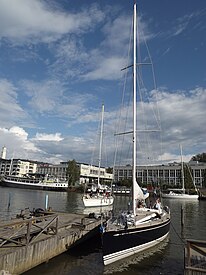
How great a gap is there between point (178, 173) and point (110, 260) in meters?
151

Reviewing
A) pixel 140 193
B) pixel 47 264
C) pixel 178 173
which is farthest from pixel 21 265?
pixel 178 173

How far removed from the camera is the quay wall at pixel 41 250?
13273 millimetres

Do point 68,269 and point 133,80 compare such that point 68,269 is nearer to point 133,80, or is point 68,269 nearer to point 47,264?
point 47,264

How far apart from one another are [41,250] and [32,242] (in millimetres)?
1075

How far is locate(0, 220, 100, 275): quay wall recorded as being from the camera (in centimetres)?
1327

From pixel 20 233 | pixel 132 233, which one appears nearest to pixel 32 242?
pixel 20 233

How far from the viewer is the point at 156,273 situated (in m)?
16.4

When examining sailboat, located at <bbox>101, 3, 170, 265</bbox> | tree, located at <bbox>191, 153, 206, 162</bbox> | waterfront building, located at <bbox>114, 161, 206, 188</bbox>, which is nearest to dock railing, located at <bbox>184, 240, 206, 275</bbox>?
sailboat, located at <bbox>101, 3, 170, 265</bbox>

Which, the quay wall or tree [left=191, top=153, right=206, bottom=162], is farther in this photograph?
tree [left=191, top=153, right=206, bottom=162]

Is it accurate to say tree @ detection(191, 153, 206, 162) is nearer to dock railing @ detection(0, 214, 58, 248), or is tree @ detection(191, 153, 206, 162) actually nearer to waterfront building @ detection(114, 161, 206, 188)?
waterfront building @ detection(114, 161, 206, 188)

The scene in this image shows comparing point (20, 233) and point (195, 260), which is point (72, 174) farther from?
point (195, 260)

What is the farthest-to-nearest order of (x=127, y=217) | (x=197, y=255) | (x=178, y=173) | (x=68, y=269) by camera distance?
(x=178, y=173), (x=127, y=217), (x=68, y=269), (x=197, y=255)

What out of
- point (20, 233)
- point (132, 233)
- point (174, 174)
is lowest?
point (20, 233)

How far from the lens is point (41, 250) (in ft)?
52.5
